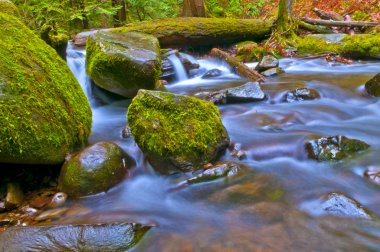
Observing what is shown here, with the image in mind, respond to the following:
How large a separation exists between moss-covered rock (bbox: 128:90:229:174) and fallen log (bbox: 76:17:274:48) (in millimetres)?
6266

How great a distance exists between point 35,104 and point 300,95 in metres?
4.63

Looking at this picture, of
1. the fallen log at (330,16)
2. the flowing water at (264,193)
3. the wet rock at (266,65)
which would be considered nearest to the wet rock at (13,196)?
the flowing water at (264,193)

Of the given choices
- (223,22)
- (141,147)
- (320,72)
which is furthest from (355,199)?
(223,22)

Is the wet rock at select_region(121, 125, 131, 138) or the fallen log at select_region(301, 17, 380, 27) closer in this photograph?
the wet rock at select_region(121, 125, 131, 138)

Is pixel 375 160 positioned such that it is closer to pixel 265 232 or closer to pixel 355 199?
pixel 355 199

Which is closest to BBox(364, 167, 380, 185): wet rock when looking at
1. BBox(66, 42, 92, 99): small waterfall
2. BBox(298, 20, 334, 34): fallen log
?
BBox(66, 42, 92, 99): small waterfall

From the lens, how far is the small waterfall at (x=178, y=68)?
343 inches

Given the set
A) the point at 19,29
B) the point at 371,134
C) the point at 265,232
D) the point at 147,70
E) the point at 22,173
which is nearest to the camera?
the point at 265,232

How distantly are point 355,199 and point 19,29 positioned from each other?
14.0ft

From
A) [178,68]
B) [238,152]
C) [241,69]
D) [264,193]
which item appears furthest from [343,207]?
[178,68]

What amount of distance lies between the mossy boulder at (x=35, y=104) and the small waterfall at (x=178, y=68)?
4.43 m

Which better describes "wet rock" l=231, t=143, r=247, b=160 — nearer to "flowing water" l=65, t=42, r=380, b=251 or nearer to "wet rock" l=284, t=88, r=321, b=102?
"flowing water" l=65, t=42, r=380, b=251

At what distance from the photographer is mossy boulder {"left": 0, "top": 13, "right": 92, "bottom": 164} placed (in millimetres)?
3368

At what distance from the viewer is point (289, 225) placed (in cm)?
294
